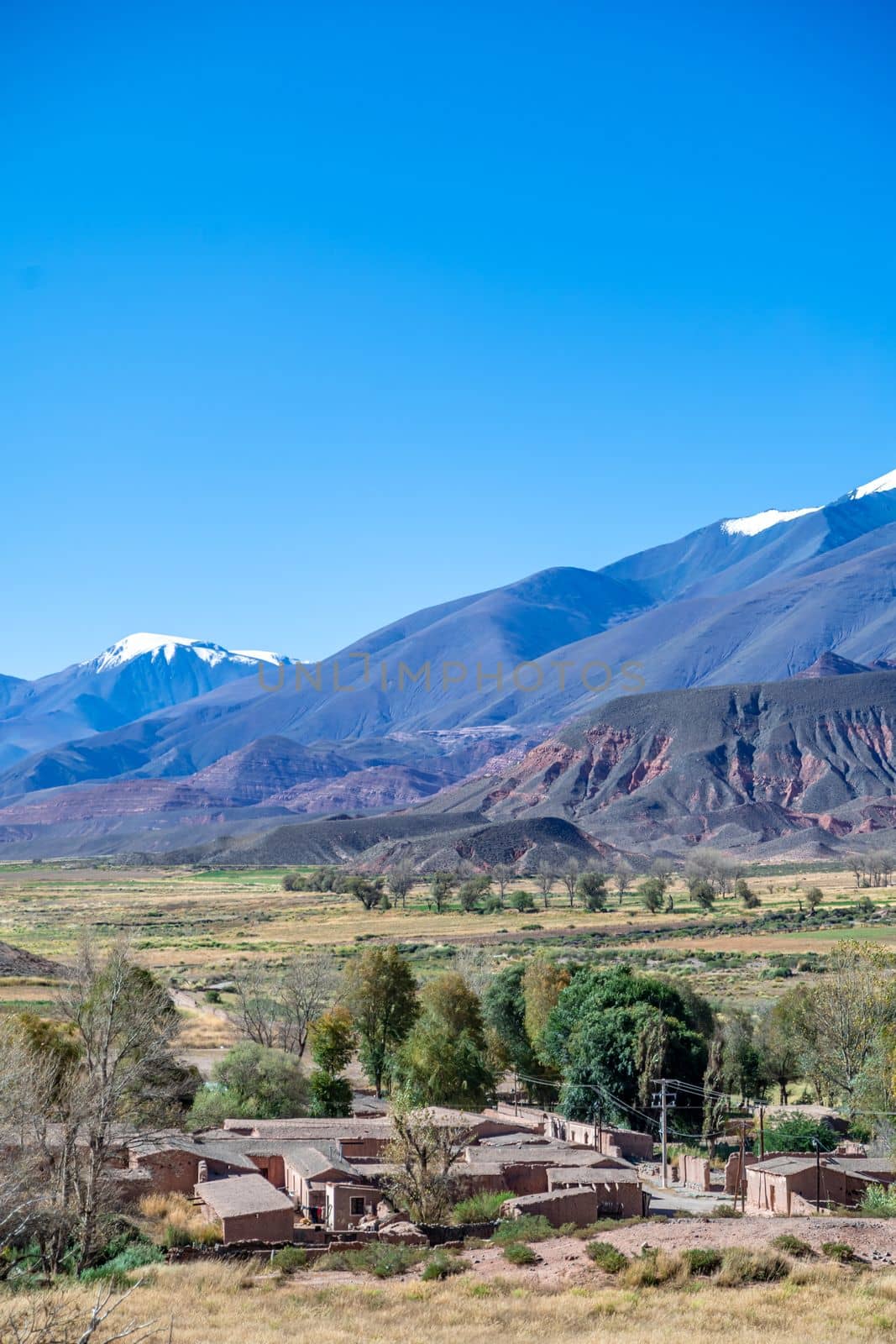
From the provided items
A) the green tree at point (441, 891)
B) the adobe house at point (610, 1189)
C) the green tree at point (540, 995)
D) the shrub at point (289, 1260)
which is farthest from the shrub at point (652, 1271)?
the green tree at point (441, 891)

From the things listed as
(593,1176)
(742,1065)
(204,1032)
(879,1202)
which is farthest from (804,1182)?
(204,1032)

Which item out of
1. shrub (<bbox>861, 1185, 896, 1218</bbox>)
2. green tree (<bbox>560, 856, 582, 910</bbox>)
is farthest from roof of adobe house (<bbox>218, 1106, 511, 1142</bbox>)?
green tree (<bbox>560, 856, 582, 910</bbox>)

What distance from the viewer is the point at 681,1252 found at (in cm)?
2650

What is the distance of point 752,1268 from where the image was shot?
25.4 m

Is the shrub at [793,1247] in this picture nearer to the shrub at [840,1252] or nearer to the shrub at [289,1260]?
the shrub at [840,1252]

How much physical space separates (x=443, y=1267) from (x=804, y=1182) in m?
12.2

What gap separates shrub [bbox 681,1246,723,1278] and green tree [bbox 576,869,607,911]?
11376 cm

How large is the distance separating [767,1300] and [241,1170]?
630 inches

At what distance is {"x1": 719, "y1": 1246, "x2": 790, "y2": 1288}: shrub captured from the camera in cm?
2517

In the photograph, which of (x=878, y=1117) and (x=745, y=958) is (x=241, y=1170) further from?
(x=745, y=958)

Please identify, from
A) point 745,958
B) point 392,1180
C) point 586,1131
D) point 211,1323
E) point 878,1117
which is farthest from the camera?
point 745,958

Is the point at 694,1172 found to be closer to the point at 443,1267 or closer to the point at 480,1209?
the point at 480,1209

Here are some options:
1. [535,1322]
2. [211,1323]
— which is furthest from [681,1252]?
[211,1323]

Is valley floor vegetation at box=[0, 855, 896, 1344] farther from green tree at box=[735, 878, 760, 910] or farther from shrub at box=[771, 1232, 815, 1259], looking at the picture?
green tree at box=[735, 878, 760, 910]
